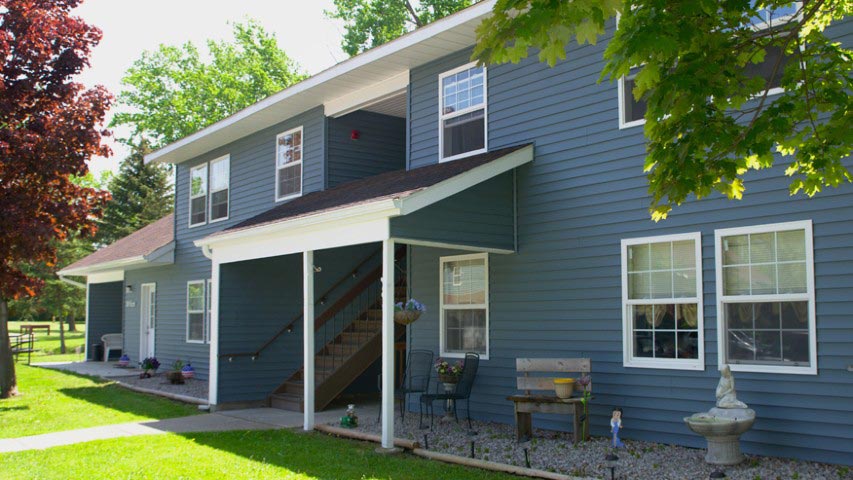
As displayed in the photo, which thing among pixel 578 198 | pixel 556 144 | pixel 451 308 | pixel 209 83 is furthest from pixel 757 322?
pixel 209 83

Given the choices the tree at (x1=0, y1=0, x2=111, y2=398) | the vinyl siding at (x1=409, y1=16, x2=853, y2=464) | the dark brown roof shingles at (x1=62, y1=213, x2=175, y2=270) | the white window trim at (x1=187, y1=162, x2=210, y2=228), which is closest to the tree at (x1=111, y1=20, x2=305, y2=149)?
the dark brown roof shingles at (x1=62, y1=213, x2=175, y2=270)

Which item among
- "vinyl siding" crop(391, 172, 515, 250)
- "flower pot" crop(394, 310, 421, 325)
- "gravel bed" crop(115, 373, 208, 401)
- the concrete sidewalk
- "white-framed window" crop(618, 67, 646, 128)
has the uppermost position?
"white-framed window" crop(618, 67, 646, 128)

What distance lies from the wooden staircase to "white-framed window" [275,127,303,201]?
2.52 m

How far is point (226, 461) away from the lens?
8.38 metres

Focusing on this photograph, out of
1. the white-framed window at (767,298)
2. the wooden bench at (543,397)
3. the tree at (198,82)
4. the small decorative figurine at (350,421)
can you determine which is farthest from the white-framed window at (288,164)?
the tree at (198,82)

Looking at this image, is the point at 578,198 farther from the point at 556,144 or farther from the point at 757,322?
the point at 757,322

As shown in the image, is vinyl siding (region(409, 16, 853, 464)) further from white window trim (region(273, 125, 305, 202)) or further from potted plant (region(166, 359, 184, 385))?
potted plant (region(166, 359, 184, 385))

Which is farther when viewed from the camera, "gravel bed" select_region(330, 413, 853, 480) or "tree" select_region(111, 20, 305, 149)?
"tree" select_region(111, 20, 305, 149)

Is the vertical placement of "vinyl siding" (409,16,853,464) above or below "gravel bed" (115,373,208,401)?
above

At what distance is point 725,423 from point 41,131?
38.5ft

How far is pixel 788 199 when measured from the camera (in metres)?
7.64

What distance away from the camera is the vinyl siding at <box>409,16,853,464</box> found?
7.28 metres

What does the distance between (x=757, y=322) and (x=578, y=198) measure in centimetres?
Result: 263

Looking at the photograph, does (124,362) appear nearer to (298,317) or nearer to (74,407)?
(74,407)
